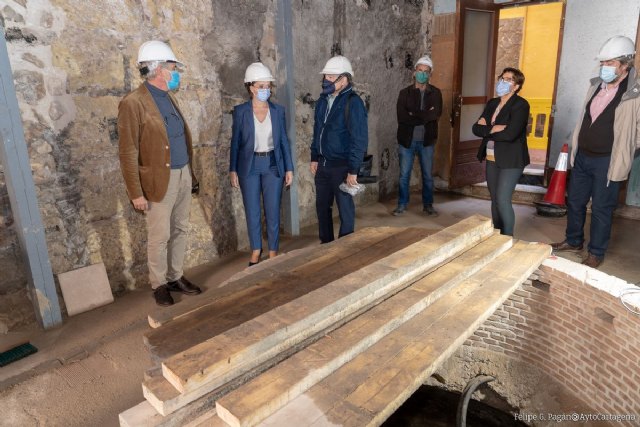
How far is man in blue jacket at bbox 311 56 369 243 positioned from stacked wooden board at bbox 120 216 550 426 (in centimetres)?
102

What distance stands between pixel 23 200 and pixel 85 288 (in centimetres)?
84

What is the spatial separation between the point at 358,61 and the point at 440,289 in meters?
3.88

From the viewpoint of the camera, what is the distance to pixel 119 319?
3.28m

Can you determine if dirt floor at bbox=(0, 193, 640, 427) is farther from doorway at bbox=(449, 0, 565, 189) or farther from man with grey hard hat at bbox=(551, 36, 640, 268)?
doorway at bbox=(449, 0, 565, 189)

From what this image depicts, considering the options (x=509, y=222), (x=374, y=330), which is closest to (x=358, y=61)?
(x=509, y=222)

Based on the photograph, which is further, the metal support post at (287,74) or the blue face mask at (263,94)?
the metal support post at (287,74)

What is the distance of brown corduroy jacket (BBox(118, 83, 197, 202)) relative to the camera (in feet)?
9.90

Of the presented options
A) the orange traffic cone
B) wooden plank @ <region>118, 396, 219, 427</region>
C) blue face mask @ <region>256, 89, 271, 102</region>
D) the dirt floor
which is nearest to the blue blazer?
blue face mask @ <region>256, 89, 271, 102</region>

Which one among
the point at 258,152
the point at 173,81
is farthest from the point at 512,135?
the point at 173,81

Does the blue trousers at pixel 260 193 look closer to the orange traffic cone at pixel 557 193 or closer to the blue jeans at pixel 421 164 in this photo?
the blue jeans at pixel 421 164

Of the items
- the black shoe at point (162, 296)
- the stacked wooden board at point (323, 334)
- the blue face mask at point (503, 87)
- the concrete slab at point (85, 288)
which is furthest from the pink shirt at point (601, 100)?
the concrete slab at point (85, 288)

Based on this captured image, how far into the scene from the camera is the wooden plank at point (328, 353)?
61.9 inches

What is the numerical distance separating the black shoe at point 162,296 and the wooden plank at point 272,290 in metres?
1.06

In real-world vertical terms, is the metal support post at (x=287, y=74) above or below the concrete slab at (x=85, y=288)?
above
